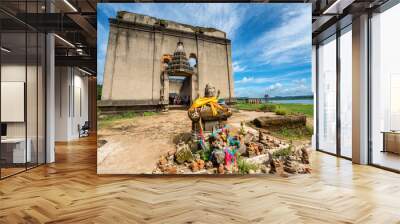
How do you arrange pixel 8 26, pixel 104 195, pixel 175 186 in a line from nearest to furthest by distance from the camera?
1. pixel 104 195
2. pixel 175 186
3. pixel 8 26

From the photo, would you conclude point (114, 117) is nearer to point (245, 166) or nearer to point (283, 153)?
point (245, 166)

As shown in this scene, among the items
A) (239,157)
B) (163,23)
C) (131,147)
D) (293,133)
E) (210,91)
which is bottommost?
(239,157)

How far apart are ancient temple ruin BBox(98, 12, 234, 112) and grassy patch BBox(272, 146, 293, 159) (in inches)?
48.1

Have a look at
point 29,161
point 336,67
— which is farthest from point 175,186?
point 336,67

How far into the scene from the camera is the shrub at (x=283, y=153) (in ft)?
18.4

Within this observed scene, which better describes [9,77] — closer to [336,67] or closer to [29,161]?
[29,161]

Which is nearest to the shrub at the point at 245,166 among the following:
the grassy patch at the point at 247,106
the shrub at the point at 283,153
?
the shrub at the point at 283,153

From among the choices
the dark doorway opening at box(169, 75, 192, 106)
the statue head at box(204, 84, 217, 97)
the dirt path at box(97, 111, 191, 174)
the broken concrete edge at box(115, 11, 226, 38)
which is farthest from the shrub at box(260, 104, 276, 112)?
the dirt path at box(97, 111, 191, 174)

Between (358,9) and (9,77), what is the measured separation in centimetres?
652

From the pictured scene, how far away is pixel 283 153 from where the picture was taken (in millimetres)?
5645

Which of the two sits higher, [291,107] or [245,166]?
[291,107]

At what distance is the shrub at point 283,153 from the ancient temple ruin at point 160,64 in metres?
1.22

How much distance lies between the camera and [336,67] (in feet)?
26.7

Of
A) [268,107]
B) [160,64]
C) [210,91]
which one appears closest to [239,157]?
[268,107]
